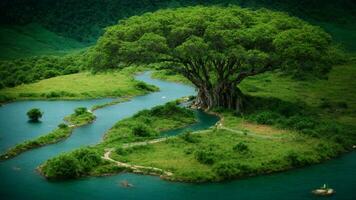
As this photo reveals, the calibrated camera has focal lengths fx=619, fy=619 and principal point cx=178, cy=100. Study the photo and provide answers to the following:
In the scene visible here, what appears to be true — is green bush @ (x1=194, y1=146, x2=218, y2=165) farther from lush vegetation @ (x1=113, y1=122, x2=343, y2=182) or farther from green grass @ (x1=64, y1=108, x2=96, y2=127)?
green grass @ (x1=64, y1=108, x2=96, y2=127)

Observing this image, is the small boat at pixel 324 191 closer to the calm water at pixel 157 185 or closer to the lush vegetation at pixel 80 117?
the calm water at pixel 157 185

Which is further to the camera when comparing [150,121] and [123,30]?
[123,30]

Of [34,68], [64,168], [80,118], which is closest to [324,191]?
[64,168]

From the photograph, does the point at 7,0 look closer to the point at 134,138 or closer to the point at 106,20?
the point at 106,20

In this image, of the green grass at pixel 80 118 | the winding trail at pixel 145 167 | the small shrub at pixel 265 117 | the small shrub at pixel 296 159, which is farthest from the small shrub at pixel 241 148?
the green grass at pixel 80 118

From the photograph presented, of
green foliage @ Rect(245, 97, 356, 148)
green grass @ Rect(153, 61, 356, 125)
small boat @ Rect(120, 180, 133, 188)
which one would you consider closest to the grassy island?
small boat @ Rect(120, 180, 133, 188)

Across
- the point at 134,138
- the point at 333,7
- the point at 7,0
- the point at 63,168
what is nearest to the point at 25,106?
the point at 134,138

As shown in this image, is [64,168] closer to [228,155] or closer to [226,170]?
[226,170]
